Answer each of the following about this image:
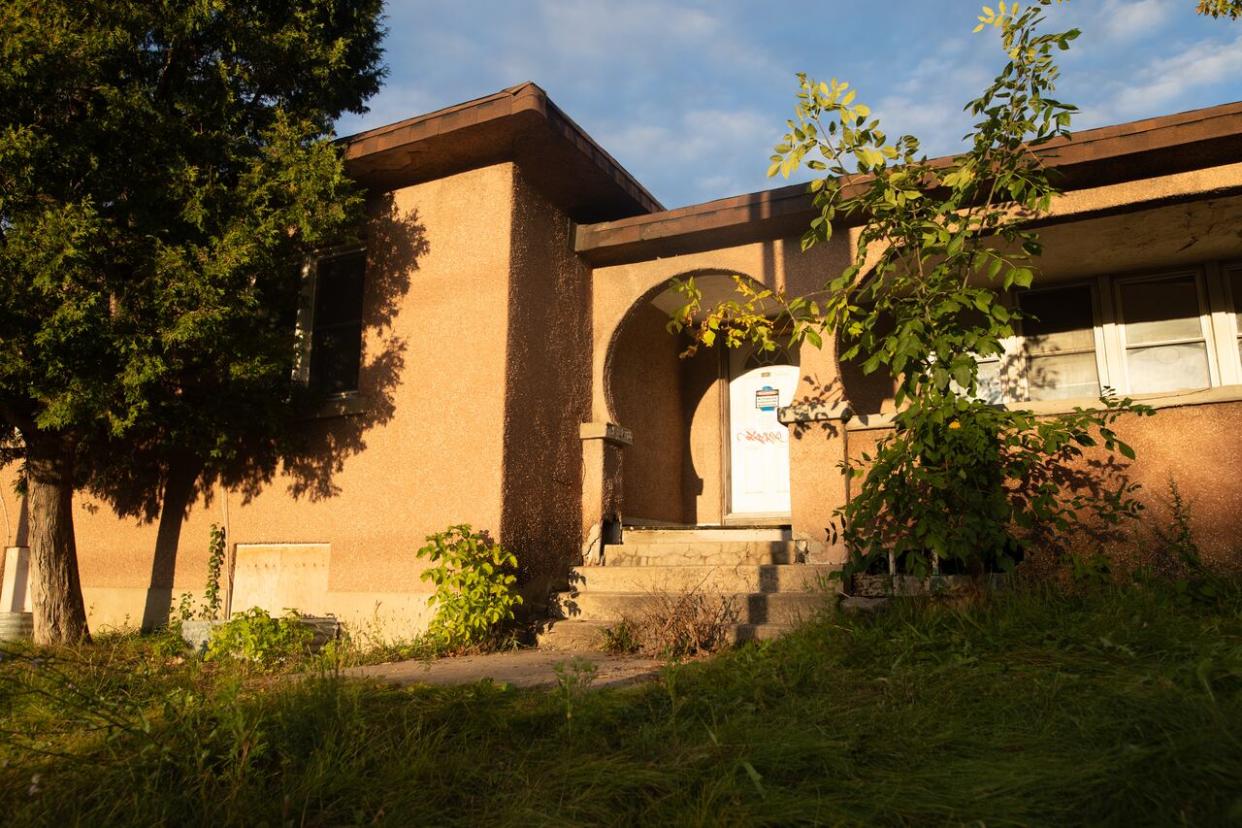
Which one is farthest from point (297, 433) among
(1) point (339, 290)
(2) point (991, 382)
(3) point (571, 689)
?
(2) point (991, 382)

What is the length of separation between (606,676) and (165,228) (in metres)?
4.59

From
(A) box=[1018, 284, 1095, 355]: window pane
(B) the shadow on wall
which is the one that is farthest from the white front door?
(B) the shadow on wall

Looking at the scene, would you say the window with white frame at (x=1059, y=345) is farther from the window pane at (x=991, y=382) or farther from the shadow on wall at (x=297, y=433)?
the shadow on wall at (x=297, y=433)

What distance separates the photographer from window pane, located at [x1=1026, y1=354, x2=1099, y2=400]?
27.3 feet

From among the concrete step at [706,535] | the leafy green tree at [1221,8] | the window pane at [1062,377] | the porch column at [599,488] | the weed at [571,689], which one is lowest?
the weed at [571,689]

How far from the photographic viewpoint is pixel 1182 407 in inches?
242

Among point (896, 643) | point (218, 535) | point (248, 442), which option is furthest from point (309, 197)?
point (896, 643)

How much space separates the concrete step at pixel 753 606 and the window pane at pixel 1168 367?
424 centimetres

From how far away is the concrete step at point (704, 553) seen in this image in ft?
22.7

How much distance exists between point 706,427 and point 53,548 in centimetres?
618

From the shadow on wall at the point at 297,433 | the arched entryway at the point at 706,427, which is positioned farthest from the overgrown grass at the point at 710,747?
the arched entryway at the point at 706,427

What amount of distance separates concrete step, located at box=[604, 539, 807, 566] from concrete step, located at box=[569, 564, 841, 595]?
0.24 m

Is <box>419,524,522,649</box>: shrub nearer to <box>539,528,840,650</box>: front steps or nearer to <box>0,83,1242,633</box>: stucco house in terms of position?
<box>0,83,1242,633</box>: stucco house

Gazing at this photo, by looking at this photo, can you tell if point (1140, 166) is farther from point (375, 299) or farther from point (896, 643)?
point (375, 299)
